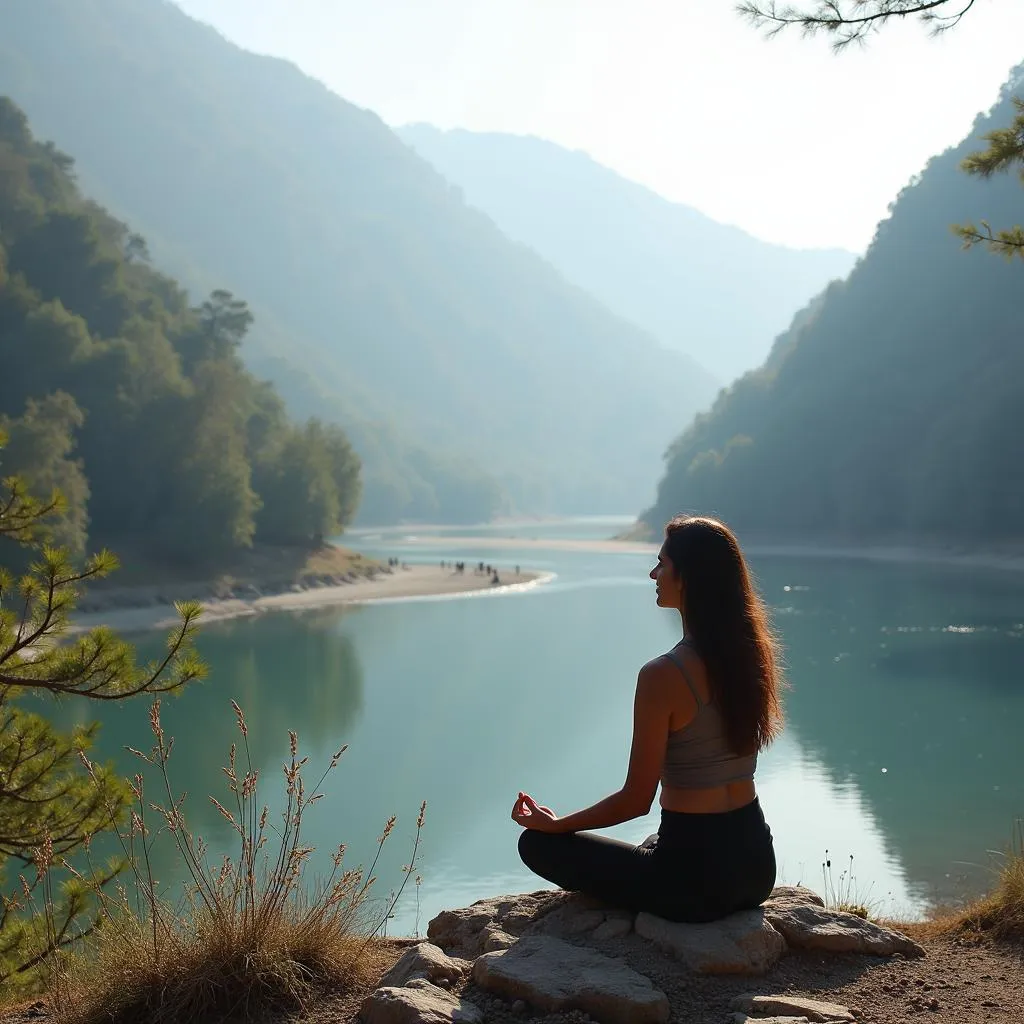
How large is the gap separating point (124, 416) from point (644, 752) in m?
41.6

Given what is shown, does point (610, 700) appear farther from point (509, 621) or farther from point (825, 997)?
point (825, 997)

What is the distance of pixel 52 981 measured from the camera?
13.5 feet

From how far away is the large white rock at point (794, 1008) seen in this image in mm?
3018

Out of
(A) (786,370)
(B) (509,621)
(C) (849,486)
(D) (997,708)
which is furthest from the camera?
(A) (786,370)

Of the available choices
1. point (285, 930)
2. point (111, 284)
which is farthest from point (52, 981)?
point (111, 284)

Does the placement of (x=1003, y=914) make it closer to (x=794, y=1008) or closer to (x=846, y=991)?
Result: (x=846, y=991)

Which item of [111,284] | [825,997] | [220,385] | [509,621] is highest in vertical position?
[111,284]

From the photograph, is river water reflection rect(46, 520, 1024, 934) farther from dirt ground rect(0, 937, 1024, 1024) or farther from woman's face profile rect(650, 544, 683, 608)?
woman's face profile rect(650, 544, 683, 608)

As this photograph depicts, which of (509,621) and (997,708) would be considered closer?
(997,708)

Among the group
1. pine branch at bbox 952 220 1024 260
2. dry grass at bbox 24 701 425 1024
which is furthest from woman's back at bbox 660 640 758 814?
pine branch at bbox 952 220 1024 260

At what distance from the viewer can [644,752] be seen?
3324 mm

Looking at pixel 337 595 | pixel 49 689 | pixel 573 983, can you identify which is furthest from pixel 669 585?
pixel 337 595

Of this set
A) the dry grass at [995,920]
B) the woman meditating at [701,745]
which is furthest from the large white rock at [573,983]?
the dry grass at [995,920]

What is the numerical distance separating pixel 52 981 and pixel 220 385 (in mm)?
43025
